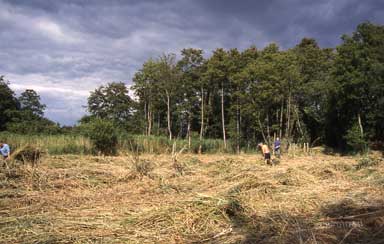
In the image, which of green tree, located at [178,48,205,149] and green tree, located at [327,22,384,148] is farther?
green tree, located at [178,48,205,149]

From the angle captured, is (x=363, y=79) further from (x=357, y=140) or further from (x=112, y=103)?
(x=112, y=103)

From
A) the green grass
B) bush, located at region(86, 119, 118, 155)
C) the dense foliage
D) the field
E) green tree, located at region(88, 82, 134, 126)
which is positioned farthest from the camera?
green tree, located at region(88, 82, 134, 126)

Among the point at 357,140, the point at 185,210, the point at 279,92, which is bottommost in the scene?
the point at 185,210

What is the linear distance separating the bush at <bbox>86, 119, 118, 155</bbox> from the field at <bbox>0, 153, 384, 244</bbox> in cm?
964

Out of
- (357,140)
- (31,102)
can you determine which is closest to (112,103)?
(31,102)

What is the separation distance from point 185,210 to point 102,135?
45.2ft

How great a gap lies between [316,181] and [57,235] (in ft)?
18.7

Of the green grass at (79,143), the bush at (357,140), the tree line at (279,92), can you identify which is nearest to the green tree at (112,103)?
the tree line at (279,92)

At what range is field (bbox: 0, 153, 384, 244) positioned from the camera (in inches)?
136

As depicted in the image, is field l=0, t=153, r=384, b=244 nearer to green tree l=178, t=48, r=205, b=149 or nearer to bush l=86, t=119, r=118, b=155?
bush l=86, t=119, r=118, b=155

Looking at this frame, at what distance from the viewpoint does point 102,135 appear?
16.9 m

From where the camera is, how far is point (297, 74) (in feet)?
68.5

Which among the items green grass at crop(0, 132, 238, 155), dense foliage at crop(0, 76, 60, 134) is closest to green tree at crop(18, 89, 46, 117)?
dense foliage at crop(0, 76, 60, 134)

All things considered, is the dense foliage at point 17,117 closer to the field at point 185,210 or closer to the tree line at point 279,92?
the tree line at point 279,92
